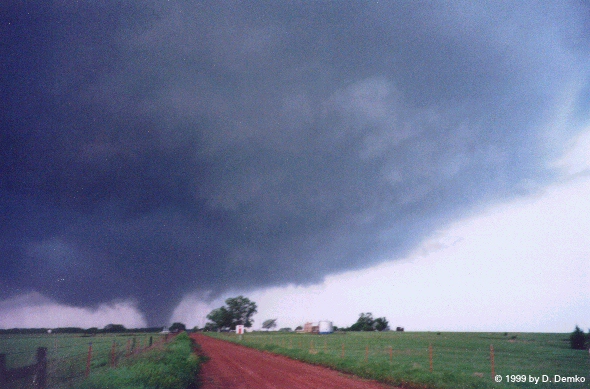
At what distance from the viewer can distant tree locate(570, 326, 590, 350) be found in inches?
1859

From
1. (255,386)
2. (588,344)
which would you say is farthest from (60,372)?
(588,344)

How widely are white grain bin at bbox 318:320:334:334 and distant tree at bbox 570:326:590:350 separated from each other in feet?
303

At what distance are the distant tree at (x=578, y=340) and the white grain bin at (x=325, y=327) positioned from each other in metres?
92.4

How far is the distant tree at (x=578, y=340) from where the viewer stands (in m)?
47.2

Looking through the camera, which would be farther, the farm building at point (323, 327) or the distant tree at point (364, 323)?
the distant tree at point (364, 323)

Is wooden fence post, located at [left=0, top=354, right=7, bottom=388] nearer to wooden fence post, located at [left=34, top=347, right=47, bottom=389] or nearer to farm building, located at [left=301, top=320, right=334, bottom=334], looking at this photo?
wooden fence post, located at [left=34, top=347, right=47, bottom=389]

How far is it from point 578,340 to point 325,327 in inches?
3731

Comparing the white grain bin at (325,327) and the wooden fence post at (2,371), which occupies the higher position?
the wooden fence post at (2,371)

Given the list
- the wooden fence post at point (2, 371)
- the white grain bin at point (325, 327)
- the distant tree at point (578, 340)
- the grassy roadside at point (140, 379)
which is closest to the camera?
the wooden fence post at point (2, 371)

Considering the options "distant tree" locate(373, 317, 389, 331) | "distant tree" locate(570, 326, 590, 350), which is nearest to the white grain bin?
"distant tree" locate(373, 317, 389, 331)

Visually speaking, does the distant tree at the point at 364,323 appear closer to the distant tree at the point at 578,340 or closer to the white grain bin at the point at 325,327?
the white grain bin at the point at 325,327

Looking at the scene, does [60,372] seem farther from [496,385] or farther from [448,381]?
[496,385]

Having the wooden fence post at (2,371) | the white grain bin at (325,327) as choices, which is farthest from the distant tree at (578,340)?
the white grain bin at (325,327)

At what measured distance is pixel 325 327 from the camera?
134250 mm
